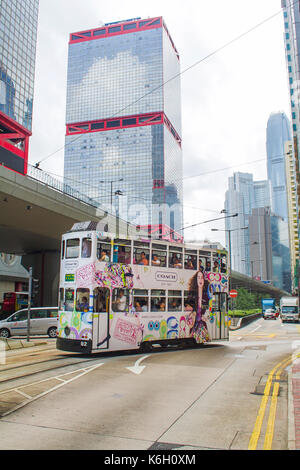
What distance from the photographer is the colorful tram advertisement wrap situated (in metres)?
13.8

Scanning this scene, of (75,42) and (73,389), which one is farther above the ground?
(75,42)

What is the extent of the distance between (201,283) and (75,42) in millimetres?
189439

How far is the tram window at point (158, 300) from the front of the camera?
1565 cm

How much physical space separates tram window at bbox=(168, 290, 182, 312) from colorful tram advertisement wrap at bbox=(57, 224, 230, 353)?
0.04m

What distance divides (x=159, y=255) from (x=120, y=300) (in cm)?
260

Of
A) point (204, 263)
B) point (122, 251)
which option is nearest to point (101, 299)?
point (122, 251)

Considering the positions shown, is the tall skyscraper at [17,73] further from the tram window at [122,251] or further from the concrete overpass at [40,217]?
the tram window at [122,251]

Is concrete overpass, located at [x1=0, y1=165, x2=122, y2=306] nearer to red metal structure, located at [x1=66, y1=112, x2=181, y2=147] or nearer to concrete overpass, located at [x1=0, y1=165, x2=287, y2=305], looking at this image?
concrete overpass, located at [x1=0, y1=165, x2=287, y2=305]

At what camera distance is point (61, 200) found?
26328 mm

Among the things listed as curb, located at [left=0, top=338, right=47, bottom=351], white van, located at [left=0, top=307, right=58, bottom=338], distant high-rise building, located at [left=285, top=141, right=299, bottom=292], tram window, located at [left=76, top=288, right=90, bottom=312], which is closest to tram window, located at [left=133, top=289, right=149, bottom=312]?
tram window, located at [left=76, top=288, right=90, bottom=312]

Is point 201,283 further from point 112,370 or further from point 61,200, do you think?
point 61,200

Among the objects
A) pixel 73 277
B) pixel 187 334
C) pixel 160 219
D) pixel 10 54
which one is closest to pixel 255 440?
pixel 73 277

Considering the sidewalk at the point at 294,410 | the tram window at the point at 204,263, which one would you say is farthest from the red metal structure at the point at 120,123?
the sidewalk at the point at 294,410

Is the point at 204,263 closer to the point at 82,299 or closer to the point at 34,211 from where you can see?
the point at 82,299
